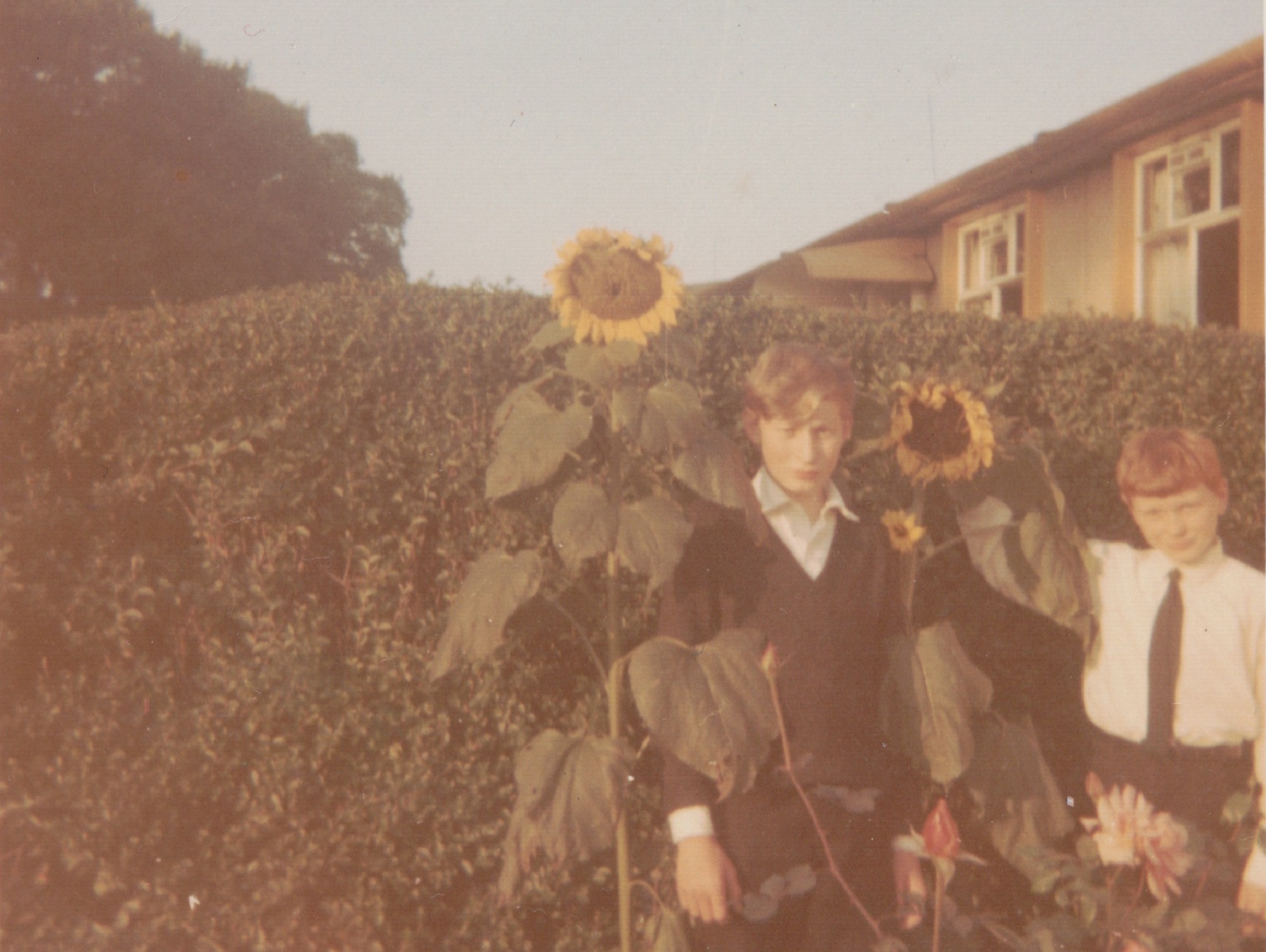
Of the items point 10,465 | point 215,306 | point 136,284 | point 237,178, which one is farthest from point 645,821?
point 237,178

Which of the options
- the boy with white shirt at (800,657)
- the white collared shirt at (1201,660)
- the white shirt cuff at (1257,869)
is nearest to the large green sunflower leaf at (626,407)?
the boy with white shirt at (800,657)

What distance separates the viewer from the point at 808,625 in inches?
93.5

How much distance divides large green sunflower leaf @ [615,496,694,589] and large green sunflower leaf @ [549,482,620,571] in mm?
22

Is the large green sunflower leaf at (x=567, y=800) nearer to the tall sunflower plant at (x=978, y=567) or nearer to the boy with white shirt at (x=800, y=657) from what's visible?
the boy with white shirt at (x=800, y=657)

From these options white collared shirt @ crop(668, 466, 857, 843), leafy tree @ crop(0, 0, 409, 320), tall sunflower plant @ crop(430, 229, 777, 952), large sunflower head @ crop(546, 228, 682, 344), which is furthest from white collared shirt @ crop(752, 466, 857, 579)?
leafy tree @ crop(0, 0, 409, 320)

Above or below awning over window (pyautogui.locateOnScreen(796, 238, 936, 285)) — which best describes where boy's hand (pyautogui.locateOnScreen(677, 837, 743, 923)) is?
below

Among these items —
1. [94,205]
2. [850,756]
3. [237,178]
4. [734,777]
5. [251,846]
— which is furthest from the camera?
[237,178]

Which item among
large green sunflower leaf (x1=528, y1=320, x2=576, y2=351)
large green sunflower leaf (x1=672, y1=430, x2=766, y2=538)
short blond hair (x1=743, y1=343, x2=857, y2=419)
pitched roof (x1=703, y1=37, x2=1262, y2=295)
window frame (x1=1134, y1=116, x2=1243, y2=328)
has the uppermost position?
pitched roof (x1=703, y1=37, x2=1262, y2=295)

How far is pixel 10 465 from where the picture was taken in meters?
3.34

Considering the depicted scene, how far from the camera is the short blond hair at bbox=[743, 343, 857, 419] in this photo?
7.99 ft

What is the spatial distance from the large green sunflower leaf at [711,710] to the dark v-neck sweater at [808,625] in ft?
0.63

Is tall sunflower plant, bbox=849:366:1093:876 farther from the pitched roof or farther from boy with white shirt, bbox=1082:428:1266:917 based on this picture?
the pitched roof

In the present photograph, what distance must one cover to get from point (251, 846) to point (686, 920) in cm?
130

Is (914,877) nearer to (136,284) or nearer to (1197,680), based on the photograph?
(1197,680)
